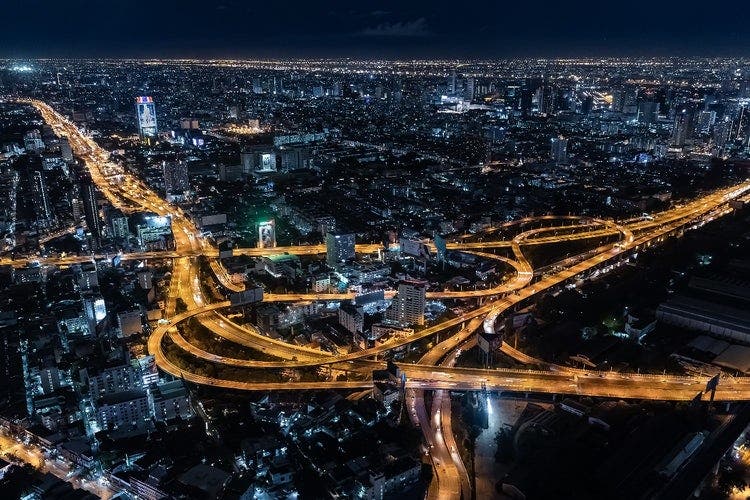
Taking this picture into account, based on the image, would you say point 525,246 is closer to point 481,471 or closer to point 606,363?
point 606,363

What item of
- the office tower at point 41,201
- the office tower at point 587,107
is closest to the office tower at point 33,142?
the office tower at point 41,201

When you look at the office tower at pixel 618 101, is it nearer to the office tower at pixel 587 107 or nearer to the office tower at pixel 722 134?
the office tower at pixel 587 107

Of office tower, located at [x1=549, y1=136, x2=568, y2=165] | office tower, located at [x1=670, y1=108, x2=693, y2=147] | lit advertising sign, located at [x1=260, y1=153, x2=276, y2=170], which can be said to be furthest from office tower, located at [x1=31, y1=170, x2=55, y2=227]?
office tower, located at [x1=670, y1=108, x2=693, y2=147]

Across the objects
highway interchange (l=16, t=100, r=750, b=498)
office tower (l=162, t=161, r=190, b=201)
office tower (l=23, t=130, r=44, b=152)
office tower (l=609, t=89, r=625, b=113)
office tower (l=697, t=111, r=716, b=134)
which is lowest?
highway interchange (l=16, t=100, r=750, b=498)

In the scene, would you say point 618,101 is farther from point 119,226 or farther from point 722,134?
point 119,226

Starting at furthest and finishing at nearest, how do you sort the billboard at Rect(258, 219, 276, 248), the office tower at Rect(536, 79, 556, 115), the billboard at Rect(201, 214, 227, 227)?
the office tower at Rect(536, 79, 556, 115)
the billboard at Rect(201, 214, 227, 227)
the billboard at Rect(258, 219, 276, 248)

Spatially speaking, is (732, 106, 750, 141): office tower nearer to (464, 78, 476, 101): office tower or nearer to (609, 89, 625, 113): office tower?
(609, 89, 625, 113): office tower
